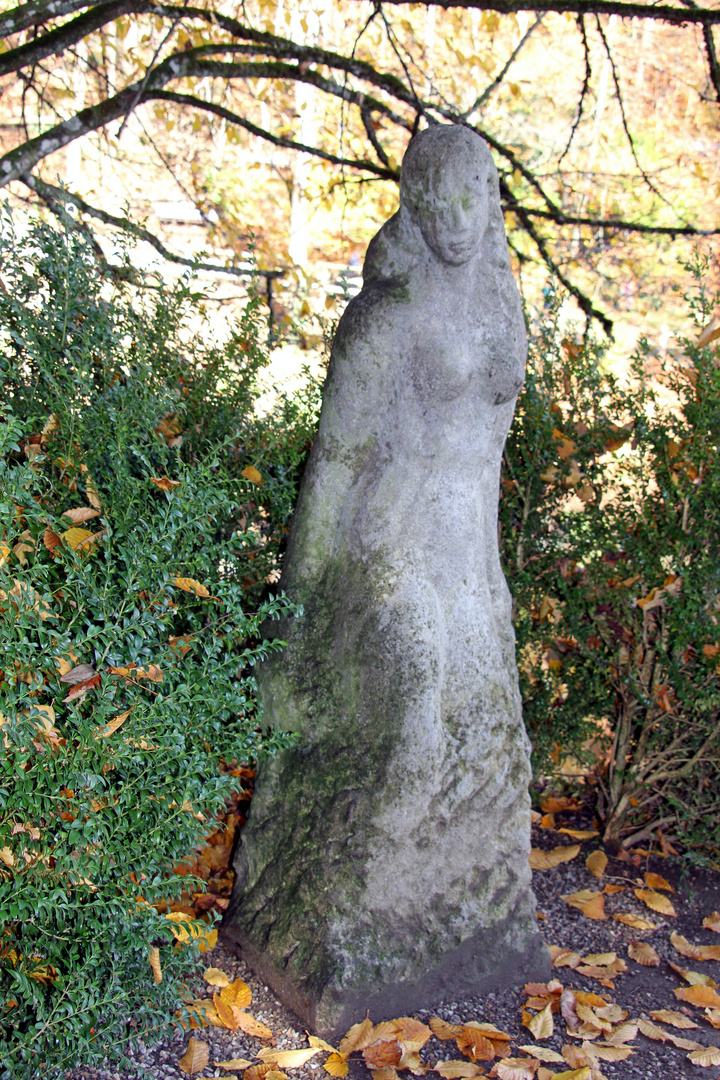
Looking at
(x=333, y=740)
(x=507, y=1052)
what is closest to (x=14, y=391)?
(x=333, y=740)

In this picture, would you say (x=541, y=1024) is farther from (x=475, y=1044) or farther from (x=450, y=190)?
(x=450, y=190)

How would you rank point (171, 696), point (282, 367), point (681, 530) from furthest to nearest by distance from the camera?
point (282, 367) → point (681, 530) → point (171, 696)

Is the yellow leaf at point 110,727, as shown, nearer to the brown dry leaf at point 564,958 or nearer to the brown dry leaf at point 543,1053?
the brown dry leaf at point 543,1053

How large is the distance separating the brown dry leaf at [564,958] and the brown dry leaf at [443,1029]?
0.54 m

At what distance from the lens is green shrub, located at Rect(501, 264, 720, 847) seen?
3.50 meters

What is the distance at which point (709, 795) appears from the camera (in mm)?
3623

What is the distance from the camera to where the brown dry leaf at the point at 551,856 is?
353cm

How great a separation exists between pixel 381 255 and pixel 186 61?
2.68 metres

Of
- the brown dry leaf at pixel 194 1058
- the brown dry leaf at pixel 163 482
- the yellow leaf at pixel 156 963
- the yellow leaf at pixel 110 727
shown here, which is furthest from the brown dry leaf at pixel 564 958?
the brown dry leaf at pixel 163 482

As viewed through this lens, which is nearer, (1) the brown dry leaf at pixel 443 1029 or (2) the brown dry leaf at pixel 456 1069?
(2) the brown dry leaf at pixel 456 1069

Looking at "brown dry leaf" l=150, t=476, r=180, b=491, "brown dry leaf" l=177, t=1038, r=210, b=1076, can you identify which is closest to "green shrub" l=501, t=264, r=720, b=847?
"brown dry leaf" l=150, t=476, r=180, b=491

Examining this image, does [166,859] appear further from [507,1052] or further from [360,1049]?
[507,1052]

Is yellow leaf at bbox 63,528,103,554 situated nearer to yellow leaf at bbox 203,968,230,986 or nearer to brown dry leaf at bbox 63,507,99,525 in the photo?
brown dry leaf at bbox 63,507,99,525

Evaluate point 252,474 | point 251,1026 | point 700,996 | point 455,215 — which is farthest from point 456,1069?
point 455,215
